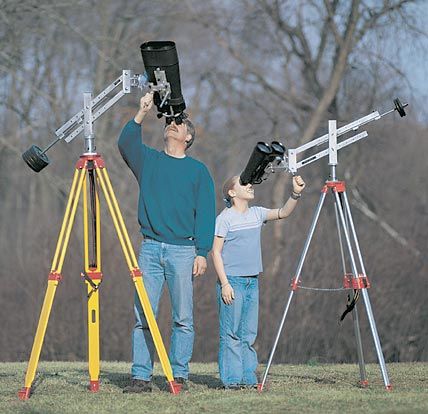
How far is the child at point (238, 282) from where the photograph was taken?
8305 millimetres

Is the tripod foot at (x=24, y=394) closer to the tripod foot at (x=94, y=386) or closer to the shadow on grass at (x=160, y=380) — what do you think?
the tripod foot at (x=94, y=386)

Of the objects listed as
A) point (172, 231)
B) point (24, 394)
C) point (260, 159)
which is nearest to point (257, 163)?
point (260, 159)

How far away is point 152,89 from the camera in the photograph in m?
7.69

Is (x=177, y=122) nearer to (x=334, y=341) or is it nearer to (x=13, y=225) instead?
(x=334, y=341)

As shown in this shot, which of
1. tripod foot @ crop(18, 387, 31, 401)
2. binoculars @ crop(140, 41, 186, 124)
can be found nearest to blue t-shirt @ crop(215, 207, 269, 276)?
binoculars @ crop(140, 41, 186, 124)

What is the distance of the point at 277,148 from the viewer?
8.16m

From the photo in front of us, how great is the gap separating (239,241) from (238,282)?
0.99 ft

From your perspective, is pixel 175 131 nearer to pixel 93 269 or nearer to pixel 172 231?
pixel 172 231

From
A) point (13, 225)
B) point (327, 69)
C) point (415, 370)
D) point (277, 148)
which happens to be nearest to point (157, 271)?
point (277, 148)

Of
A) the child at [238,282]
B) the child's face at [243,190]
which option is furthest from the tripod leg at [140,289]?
the child's face at [243,190]

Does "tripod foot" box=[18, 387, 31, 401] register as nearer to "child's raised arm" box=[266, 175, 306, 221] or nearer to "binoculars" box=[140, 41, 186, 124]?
"binoculars" box=[140, 41, 186, 124]

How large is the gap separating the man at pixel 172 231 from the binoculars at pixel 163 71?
0.34m

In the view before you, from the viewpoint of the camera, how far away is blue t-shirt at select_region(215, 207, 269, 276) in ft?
27.6

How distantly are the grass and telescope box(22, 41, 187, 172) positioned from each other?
64.4 inches
